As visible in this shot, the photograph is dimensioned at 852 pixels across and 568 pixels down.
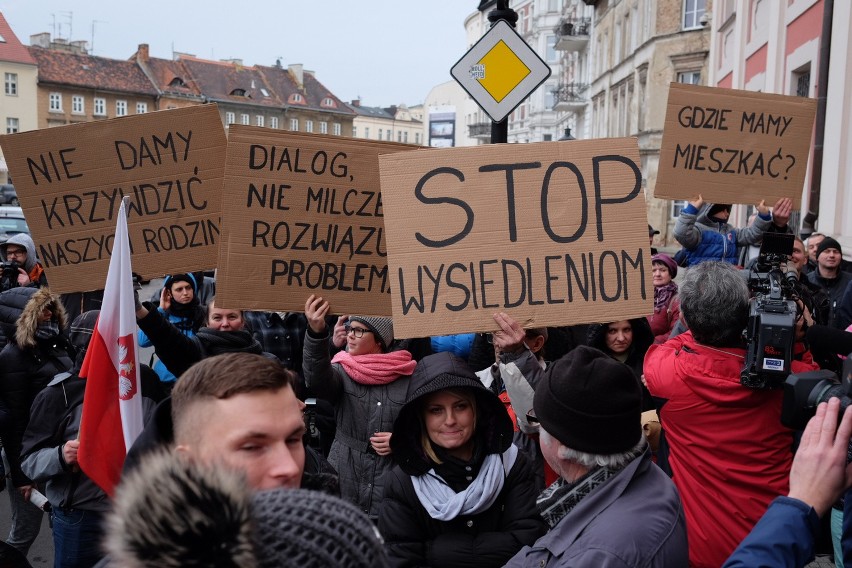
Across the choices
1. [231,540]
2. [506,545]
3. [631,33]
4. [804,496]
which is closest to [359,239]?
[506,545]

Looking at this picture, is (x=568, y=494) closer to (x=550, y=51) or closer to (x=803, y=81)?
(x=803, y=81)

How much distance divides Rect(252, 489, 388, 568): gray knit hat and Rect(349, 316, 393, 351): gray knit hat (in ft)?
10.1

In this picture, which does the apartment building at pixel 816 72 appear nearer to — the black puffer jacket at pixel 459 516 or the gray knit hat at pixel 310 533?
the black puffer jacket at pixel 459 516

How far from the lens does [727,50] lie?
1680 cm

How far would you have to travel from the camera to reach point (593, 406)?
2303 mm

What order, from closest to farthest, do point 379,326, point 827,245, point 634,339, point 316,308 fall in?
1. point 316,308
2. point 379,326
3. point 634,339
4. point 827,245

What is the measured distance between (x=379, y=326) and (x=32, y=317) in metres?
2.12

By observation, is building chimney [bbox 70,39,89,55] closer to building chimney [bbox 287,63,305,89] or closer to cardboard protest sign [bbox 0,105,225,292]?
building chimney [bbox 287,63,305,89]

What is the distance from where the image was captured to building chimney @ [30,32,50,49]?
6825 cm

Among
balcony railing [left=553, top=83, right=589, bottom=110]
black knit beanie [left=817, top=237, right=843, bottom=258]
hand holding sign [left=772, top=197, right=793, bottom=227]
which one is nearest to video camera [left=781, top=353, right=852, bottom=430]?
hand holding sign [left=772, top=197, right=793, bottom=227]

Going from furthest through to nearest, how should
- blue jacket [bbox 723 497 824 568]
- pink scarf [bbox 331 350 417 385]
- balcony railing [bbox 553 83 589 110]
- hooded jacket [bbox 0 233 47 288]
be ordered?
balcony railing [bbox 553 83 589 110]
hooded jacket [bbox 0 233 47 288]
pink scarf [bbox 331 350 417 385]
blue jacket [bbox 723 497 824 568]

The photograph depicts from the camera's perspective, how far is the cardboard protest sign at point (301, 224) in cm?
347

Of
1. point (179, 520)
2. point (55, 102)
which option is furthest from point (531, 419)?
point (55, 102)

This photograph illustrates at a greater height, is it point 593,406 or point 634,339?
point 593,406
